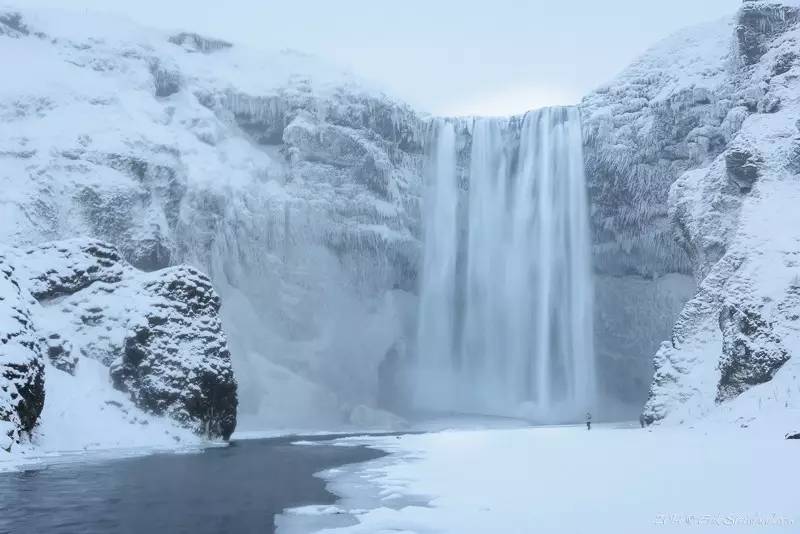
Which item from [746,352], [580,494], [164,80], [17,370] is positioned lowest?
[580,494]

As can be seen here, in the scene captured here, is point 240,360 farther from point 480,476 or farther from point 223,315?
point 480,476

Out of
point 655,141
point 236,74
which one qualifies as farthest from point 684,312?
point 236,74

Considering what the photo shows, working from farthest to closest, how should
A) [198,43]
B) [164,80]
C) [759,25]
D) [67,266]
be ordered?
[198,43] → [164,80] → [759,25] → [67,266]

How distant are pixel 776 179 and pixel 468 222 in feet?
73.3

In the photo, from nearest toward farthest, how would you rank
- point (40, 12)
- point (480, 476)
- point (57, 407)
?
point (480, 476)
point (57, 407)
point (40, 12)

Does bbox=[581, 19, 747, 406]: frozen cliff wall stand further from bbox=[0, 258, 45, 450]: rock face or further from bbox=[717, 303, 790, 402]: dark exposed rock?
bbox=[0, 258, 45, 450]: rock face

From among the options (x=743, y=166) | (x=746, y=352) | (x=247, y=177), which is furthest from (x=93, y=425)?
(x=743, y=166)

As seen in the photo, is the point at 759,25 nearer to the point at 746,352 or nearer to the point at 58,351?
the point at 746,352

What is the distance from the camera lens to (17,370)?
19.3 metres

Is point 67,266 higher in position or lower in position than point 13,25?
lower

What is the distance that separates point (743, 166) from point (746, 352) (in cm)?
1281

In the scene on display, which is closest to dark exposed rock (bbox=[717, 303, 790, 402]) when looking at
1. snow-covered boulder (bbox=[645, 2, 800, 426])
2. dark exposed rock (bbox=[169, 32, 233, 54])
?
snow-covered boulder (bbox=[645, 2, 800, 426])

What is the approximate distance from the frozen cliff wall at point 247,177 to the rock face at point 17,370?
21066 mm

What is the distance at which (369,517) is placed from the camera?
9234 mm
